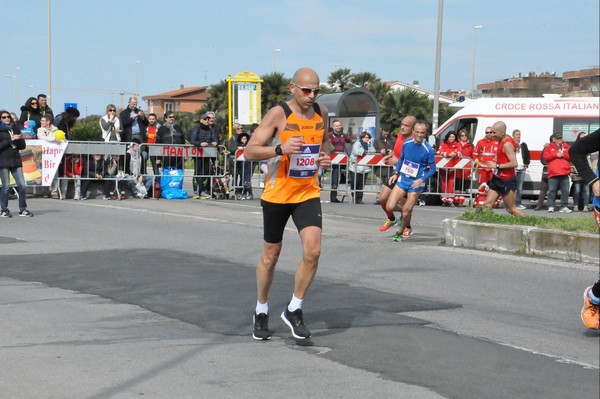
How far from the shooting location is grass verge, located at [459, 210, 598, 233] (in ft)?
40.3

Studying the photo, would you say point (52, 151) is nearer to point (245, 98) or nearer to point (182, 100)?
point (245, 98)

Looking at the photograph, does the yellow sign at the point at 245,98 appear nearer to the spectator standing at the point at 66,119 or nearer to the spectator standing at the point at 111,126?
the spectator standing at the point at 111,126

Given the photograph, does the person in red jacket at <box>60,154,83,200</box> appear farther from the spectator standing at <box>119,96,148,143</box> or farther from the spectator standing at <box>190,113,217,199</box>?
the spectator standing at <box>190,113,217,199</box>

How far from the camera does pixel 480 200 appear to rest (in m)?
21.8

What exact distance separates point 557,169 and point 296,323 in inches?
666

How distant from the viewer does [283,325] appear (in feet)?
24.9

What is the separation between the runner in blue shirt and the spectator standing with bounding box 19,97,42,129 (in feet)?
38.0

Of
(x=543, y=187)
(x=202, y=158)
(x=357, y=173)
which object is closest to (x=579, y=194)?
(x=543, y=187)

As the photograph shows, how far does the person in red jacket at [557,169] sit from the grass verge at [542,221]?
9.51 m

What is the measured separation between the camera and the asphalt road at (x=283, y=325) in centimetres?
585

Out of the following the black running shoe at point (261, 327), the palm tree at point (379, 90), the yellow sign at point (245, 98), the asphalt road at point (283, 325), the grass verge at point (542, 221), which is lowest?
the asphalt road at point (283, 325)

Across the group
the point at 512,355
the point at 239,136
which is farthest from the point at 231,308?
the point at 239,136

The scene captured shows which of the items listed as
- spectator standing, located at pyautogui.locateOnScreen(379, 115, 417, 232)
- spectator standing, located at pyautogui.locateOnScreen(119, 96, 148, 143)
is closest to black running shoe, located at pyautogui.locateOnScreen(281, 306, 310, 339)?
spectator standing, located at pyautogui.locateOnScreen(379, 115, 417, 232)

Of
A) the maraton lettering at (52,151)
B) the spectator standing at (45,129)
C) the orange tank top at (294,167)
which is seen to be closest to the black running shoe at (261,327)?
the orange tank top at (294,167)
